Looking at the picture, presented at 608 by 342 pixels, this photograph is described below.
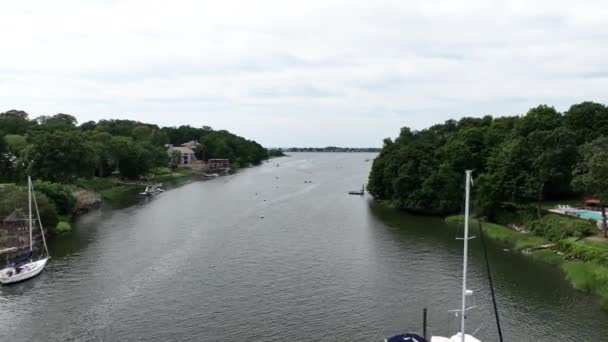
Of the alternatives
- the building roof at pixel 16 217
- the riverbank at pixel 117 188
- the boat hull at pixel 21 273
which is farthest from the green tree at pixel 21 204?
the riverbank at pixel 117 188

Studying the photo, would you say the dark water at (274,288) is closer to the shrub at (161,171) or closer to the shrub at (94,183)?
the shrub at (94,183)

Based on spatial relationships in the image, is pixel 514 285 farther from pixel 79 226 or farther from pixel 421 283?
pixel 79 226

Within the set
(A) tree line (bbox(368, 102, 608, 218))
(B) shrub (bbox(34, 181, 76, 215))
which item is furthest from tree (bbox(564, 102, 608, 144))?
(B) shrub (bbox(34, 181, 76, 215))

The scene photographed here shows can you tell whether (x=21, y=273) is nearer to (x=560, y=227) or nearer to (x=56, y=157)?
(x=56, y=157)

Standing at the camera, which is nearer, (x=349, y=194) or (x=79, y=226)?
(x=79, y=226)

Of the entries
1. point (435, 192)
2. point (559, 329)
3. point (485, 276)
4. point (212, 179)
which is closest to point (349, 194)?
point (435, 192)

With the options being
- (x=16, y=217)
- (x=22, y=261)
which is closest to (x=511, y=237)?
(x=22, y=261)
